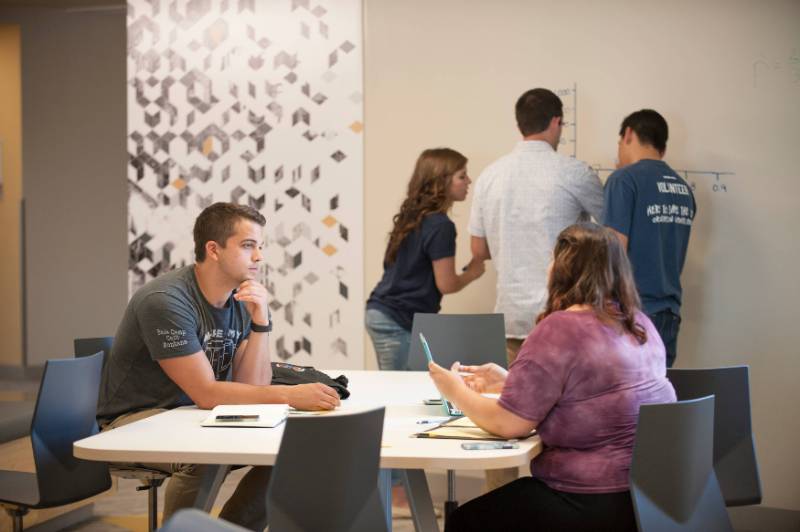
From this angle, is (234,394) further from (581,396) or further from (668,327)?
(668,327)

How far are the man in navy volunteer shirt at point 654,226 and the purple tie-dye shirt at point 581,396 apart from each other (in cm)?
179

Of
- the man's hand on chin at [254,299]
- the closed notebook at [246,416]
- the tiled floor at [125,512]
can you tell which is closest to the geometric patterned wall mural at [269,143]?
the tiled floor at [125,512]

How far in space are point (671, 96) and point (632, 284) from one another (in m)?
2.48

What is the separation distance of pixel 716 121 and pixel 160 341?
2970 millimetres

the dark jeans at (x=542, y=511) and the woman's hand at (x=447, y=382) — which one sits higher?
the woman's hand at (x=447, y=382)

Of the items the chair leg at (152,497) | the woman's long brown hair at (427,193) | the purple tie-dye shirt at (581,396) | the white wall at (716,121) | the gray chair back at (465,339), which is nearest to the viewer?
the purple tie-dye shirt at (581,396)

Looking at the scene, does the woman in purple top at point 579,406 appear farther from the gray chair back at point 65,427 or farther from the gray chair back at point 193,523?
the gray chair back at point 193,523

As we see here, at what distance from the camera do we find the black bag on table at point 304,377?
2.97 metres

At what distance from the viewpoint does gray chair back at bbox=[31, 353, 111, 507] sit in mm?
2801

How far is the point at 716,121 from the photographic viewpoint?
4641 millimetres

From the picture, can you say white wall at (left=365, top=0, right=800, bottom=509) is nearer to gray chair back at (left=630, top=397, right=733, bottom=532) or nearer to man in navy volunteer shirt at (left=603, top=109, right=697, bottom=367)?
man in navy volunteer shirt at (left=603, top=109, right=697, bottom=367)

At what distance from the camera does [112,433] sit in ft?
7.90

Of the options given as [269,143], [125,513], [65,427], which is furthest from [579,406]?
[269,143]

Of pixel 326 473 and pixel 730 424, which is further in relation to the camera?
pixel 730 424
